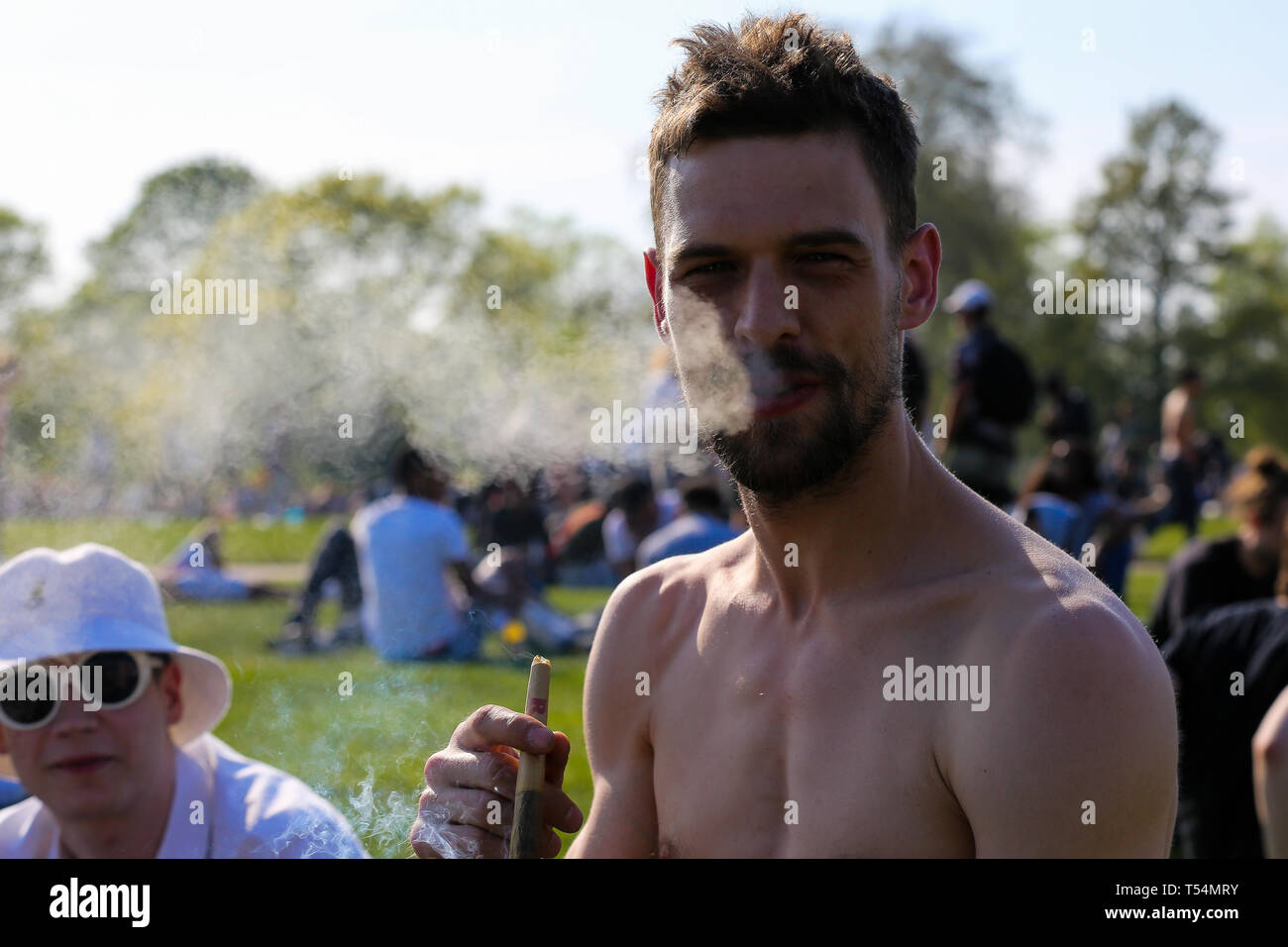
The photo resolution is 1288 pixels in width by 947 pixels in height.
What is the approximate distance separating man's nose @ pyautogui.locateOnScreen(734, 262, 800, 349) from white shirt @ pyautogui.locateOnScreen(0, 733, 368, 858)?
149 centimetres

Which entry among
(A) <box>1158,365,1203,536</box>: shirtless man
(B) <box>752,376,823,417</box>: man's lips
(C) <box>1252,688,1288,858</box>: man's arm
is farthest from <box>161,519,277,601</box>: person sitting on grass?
(A) <box>1158,365,1203,536</box>: shirtless man

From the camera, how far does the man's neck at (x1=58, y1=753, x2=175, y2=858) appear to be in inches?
120

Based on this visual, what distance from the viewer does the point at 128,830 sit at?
3.05 m

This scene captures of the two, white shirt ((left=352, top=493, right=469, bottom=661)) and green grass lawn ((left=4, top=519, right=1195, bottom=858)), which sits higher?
white shirt ((left=352, top=493, right=469, bottom=661))

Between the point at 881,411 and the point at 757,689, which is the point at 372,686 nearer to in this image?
the point at 757,689

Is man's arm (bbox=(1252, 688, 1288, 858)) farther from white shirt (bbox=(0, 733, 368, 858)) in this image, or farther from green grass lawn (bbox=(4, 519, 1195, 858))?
white shirt (bbox=(0, 733, 368, 858))

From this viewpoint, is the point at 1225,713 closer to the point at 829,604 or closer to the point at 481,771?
the point at 829,604

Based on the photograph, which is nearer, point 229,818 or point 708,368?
point 708,368

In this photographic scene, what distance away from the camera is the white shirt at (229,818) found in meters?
2.86

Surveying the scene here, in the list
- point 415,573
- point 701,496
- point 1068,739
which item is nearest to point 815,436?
point 1068,739

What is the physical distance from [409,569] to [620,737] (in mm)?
3060

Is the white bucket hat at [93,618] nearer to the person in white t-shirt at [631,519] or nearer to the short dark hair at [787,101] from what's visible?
the short dark hair at [787,101]

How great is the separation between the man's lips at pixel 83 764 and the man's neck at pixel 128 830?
0.12 metres

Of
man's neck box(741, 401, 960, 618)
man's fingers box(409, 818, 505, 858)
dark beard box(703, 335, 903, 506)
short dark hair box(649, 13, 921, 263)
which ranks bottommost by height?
man's fingers box(409, 818, 505, 858)
